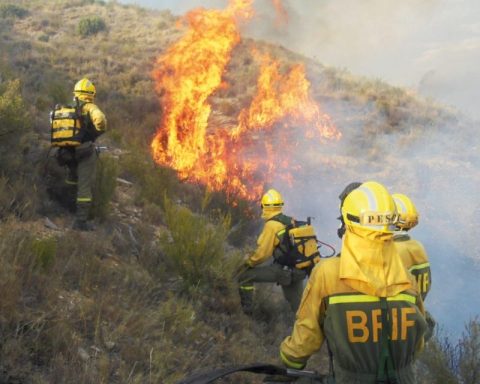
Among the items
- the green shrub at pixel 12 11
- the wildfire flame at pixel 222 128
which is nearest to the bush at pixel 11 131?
the wildfire flame at pixel 222 128

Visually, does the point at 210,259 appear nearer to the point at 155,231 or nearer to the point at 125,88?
the point at 155,231

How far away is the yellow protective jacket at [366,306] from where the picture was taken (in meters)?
2.10

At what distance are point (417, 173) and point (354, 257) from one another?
12.5 m

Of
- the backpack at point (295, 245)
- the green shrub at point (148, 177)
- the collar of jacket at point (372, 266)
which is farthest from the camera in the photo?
the green shrub at point (148, 177)

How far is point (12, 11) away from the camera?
20047mm

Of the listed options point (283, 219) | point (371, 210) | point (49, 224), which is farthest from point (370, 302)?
point (49, 224)

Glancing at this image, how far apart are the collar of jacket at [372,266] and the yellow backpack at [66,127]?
14.3ft

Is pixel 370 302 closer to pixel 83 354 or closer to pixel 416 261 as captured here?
pixel 416 261

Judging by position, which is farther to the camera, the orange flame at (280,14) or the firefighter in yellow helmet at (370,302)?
the orange flame at (280,14)

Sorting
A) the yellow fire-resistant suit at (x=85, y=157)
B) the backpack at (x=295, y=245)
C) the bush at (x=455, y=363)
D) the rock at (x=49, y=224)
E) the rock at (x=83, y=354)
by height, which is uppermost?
the yellow fire-resistant suit at (x=85, y=157)

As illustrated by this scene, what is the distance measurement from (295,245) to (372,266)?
334 centimetres

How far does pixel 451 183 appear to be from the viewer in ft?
43.7

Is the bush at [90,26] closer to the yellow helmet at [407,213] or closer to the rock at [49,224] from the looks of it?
the rock at [49,224]

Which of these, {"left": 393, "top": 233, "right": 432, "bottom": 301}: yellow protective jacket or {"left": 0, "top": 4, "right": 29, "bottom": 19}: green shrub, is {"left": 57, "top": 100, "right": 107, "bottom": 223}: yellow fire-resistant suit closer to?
{"left": 393, "top": 233, "right": 432, "bottom": 301}: yellow protective jacket
